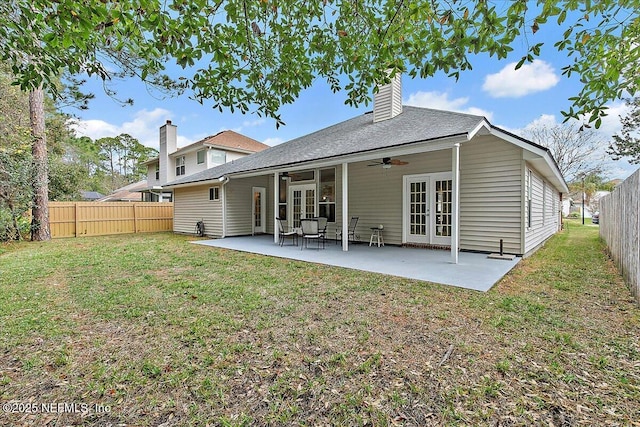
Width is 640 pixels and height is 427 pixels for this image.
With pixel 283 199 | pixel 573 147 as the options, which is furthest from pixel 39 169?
pixel 573 147

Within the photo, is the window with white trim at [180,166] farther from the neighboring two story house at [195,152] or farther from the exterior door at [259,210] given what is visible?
the exterior door at [259,210]

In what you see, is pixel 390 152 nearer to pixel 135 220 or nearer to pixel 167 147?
pixel 135 220

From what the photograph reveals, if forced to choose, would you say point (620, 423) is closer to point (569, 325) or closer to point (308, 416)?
point (569, 325)

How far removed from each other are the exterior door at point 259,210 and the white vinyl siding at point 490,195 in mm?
8628

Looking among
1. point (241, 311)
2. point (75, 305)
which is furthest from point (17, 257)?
point (241, 311)

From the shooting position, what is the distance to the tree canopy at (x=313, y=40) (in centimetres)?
249

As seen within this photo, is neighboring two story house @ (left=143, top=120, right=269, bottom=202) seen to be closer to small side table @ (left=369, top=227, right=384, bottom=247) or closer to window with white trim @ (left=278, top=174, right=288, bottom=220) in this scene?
window with white trim @ (left=278, top=174, right=288, bottom=220)

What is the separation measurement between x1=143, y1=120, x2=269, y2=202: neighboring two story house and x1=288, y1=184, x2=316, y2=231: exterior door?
32.8ft

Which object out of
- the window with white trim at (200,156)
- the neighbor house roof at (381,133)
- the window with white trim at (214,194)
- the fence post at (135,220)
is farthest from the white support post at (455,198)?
the window with white trim at (200,156)

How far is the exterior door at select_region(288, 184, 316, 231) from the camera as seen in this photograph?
447 inches

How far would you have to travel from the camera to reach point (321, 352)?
9.00 feet

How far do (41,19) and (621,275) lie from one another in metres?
9.08

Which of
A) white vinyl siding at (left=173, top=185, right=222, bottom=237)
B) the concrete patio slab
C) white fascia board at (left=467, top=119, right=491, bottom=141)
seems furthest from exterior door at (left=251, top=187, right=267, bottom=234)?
white fascia board at (left=467, top=119, right=491, bottom=141)

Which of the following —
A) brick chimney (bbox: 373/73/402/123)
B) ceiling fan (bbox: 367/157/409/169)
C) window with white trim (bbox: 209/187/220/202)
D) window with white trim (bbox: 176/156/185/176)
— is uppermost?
brick chimney (bbox: 373/73/402/123)
